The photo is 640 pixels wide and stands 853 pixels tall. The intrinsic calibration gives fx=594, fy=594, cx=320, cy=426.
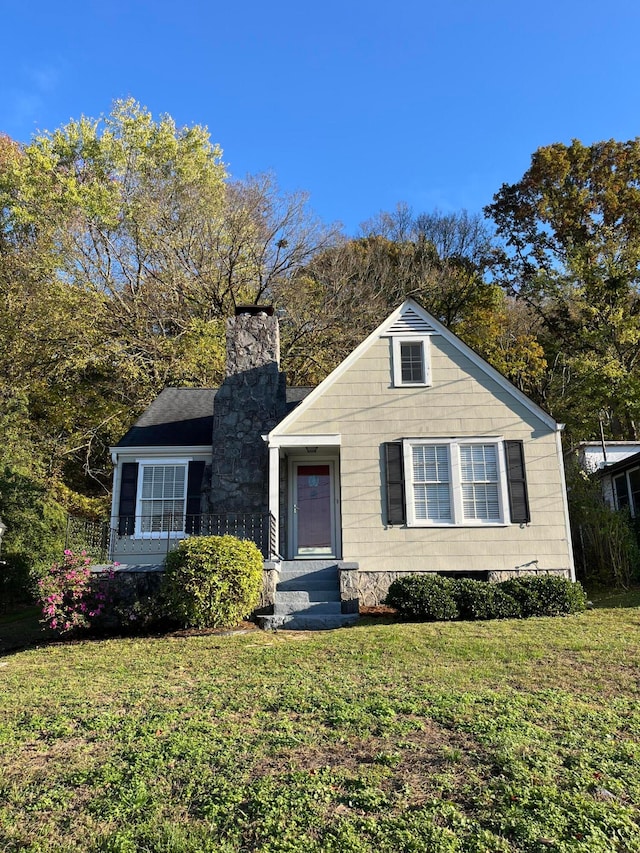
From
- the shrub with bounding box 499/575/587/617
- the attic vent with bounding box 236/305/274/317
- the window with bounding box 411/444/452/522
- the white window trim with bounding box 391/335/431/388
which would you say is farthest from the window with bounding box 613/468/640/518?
the attic vent with bounding box 236/305/274/317

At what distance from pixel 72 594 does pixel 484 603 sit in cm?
672

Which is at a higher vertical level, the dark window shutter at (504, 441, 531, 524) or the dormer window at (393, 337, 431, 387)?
the dormer window at (393, 337, 431, 387)

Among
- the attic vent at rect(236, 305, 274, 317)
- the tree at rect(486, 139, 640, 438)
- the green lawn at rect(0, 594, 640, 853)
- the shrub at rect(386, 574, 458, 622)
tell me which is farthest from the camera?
the tree at rect(486, 139, 640, 438)

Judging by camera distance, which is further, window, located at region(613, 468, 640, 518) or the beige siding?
window, located at region(613, 468, 640, 518)

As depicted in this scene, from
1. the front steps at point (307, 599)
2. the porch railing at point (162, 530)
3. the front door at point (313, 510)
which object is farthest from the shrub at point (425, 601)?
the front door at point (313, 510)

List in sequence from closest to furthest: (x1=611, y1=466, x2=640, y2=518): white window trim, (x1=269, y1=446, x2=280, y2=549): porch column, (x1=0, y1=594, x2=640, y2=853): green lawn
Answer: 1. (x1=0, y1=594, x2=640, y2=853): green lawn
2. (x1=269, y1=446, x2=280, y2=549): porch column
3. (x1=611, y1=466, x2=640, y2=518): white window trim

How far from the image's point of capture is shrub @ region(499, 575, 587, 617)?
9.88m

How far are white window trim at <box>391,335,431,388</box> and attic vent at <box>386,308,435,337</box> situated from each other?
0.14 meters

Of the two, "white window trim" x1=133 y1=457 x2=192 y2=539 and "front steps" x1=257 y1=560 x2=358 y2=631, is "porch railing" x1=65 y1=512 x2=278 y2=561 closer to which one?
"white window trim" x1=133 y1=457 x2=192 y2=539

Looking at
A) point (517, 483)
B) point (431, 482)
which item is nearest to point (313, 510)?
point (431, 482)

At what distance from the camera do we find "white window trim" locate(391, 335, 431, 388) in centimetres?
1259

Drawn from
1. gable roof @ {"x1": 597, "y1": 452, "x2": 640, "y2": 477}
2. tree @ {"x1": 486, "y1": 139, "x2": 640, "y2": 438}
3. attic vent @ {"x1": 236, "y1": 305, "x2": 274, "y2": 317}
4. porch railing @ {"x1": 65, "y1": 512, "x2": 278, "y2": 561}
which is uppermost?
tree @ {"x1": 486, "y1": 139, "x2": 640, "y2": 438}

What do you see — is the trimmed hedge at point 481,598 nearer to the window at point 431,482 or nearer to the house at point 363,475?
the house at point 363,475

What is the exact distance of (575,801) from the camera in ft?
11.3
